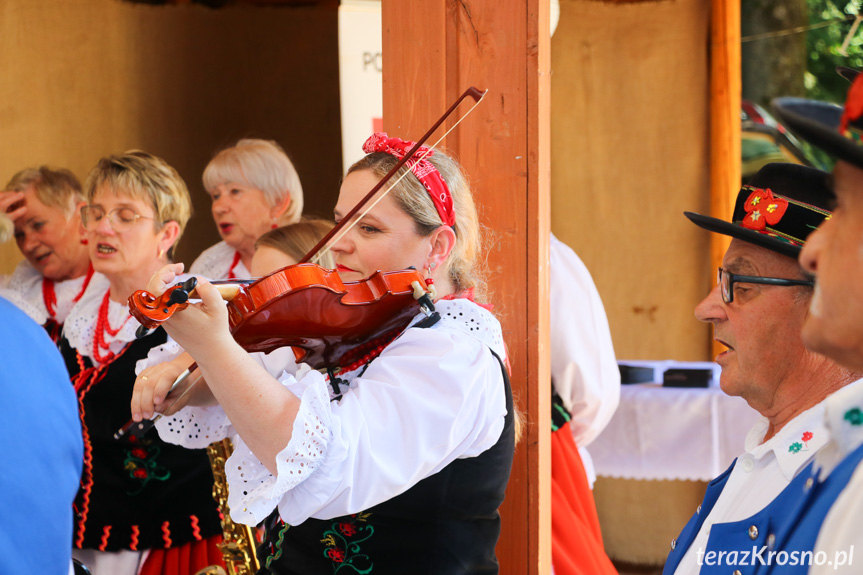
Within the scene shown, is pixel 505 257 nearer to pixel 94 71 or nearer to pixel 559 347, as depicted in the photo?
pixel 559 347

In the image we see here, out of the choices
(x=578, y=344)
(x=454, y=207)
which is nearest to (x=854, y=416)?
(x=454, y=207)

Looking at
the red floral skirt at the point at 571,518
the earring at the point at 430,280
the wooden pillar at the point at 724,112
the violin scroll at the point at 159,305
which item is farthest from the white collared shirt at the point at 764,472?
the wooden pillar at the point at 724,112

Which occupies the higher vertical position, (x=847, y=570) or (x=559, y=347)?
(x=847, y=570)

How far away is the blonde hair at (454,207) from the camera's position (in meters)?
1.86

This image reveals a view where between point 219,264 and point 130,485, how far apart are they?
1223 millimetres

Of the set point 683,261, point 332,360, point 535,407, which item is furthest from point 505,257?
point 683,261

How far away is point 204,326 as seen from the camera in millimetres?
1423

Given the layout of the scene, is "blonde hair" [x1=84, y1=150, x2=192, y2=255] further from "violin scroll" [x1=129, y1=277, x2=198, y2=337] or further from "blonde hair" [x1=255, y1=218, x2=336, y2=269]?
"violin scroll" [x1=129, y1=277, x2=198, y2=337]

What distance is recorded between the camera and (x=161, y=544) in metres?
2.62

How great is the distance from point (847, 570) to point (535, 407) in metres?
1.42

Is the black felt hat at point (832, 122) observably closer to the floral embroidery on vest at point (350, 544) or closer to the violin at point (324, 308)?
the violin at point (324, 308)

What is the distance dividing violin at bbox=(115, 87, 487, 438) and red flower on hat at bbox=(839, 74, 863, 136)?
0.96 meters

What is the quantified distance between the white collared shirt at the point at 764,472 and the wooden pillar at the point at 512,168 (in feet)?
2.68

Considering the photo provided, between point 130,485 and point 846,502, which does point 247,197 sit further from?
point 846,502
